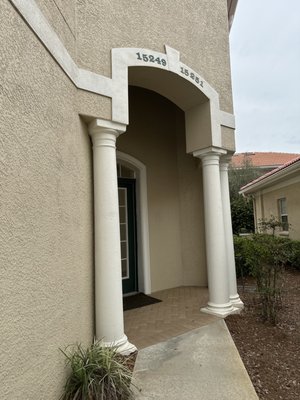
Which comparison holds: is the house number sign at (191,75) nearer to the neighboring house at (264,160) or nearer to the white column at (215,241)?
the white column at (215,241)

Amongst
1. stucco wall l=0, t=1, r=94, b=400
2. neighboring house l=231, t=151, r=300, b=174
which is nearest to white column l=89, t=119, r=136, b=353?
stucco wall l=0, t=1, r=94, b=400

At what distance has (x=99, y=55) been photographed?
379 centimetres

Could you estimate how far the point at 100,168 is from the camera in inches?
151

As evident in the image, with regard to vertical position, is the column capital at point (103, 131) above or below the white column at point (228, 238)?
above

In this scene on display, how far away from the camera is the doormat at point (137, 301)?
585 centimetres

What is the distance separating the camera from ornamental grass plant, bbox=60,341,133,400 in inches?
106

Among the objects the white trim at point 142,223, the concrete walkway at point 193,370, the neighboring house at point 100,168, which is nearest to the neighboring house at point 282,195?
the neighboring house at point 100,168

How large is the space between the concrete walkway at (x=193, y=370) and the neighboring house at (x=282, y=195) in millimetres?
6396

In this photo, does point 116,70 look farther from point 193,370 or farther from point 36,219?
point 193,370

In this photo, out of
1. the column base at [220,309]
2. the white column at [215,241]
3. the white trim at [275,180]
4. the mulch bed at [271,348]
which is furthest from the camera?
the white trim at [275,180]

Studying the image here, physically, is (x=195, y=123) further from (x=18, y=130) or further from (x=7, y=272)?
(x=7, y=272)

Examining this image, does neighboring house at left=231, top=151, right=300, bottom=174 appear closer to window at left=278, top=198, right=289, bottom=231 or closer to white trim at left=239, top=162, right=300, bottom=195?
white trim at left=239, top=162, right=300, bottom=195

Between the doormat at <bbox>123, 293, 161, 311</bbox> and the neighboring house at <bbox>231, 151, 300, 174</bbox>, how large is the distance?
19.4 metres

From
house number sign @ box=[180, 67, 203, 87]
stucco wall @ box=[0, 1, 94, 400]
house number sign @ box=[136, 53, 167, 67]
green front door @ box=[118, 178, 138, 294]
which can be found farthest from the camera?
green front door @ box=[118, 178, 138, 294]
